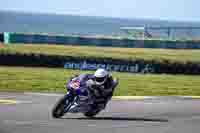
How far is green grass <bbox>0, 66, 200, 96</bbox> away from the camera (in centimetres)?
2577

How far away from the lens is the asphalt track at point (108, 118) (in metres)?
13.8

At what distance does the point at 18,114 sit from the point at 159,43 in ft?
141

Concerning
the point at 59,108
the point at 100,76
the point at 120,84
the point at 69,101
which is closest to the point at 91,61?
the point at 120,84

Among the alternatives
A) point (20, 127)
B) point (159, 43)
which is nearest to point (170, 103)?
point (20, 127)

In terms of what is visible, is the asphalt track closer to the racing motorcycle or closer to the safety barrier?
the racing motorcycle

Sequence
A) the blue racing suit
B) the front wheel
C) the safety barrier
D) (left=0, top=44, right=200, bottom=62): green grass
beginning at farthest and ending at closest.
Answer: the safety barrier
(left=0, top=44, right=200, bottom=62): green grass
the blue racing suit
the front wheel

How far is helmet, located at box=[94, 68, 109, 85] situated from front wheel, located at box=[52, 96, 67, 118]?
1034 millimetres

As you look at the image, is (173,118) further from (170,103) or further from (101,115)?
(170,103)

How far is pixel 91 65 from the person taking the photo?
116ft

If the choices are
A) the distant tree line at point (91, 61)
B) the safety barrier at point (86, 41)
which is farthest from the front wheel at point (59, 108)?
the safety barrier at point (86, 41)

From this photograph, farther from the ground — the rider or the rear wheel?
the rider

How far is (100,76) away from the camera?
15758mm

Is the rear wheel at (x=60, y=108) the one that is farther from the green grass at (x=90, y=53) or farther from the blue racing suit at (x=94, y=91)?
the green grass at (x=90, y=53)

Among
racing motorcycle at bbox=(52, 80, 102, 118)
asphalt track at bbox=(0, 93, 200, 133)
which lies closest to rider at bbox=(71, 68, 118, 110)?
racing motorcycle at bbox=(52, 80, 102, 118)
